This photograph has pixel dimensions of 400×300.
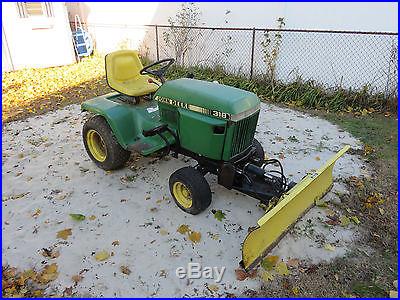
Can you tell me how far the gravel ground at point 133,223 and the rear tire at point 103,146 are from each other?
0.14 meters

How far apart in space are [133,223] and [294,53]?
5.21m

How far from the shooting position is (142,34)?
31.9 feet

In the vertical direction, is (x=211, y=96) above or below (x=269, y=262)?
above

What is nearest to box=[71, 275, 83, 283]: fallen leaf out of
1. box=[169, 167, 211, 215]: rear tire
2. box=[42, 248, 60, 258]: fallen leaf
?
box=[42, 248, 60, 258]: fallen leaf

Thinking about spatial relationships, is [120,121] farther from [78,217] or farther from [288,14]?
[288,14]

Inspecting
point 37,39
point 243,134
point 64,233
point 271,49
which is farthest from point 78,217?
point 37,39

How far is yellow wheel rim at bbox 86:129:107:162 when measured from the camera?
3.99 metres

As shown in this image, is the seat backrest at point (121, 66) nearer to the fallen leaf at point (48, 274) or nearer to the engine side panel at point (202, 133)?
the engine side panel at point (202, 133)

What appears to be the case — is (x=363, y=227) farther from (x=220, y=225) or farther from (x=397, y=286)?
(x=220, y=225)

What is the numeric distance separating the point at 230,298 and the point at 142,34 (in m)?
8.85

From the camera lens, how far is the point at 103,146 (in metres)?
4.02

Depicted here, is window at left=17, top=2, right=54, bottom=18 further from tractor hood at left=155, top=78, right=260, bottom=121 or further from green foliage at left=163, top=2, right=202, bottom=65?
tractor hood at left=155, top=78, right=260, bottom=121

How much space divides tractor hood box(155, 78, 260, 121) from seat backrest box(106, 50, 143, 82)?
0.80 m

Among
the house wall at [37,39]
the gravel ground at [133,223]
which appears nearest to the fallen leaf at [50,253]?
the gravel ground at [133,223]
